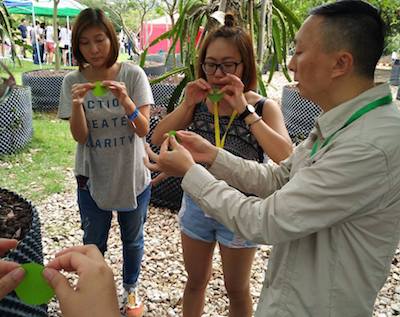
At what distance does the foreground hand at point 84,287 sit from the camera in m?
0.72

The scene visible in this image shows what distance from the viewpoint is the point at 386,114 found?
0.93 metres

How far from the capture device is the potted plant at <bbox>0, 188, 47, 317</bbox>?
1376mm

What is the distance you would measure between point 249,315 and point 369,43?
131 centimetres

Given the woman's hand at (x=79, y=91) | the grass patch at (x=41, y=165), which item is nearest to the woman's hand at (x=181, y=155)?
the woman's hand at (x=79, y=91)

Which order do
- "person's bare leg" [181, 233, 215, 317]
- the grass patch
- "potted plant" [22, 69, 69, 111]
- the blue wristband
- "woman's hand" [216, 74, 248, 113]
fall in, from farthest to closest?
"potted plant" [22, 69, 69, 111] < the grass patch < the blue wristband < "person's bare leg" [181, 233, 215, 317] < "woman's hand" [216, 74, 248, 113]

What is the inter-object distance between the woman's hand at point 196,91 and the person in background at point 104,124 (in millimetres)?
309

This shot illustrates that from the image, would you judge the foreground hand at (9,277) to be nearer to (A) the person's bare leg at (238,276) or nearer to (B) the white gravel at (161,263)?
(A) the person's bare leg at (238,276)

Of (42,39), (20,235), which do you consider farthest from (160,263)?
(42,39)

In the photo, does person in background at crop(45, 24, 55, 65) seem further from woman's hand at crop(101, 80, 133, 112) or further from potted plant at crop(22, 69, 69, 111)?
woman's hand at crop(101, 80, 133, 112)

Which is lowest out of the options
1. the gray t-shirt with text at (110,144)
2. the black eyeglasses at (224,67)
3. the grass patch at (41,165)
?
the grass patch at (41,165)

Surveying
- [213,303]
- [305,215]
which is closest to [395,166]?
[305,215]

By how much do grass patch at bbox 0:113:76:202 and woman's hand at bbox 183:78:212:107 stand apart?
2.53 meters

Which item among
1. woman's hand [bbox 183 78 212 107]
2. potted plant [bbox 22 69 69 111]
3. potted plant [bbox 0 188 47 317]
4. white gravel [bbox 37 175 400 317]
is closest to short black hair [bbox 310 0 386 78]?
woman's hand [bbox 183 78 212 107]

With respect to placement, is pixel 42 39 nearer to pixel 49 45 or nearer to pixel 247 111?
pixel 49 45
